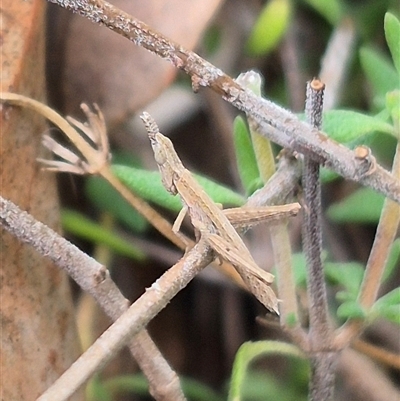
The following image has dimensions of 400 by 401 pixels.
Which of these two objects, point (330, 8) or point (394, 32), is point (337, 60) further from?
point (394, 32)

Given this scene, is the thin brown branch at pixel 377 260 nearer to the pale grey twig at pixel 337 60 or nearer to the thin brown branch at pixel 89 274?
the thin brown branch at pixel 89 274

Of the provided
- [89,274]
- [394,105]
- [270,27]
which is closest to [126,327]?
[89,274]

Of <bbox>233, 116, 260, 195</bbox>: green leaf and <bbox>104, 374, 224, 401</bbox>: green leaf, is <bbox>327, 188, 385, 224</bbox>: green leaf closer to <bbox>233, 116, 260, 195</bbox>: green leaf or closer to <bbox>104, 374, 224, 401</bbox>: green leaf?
<bbox>233, 116, 260, 195</bbox>: green leaf

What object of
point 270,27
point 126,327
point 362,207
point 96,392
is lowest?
point 96,392

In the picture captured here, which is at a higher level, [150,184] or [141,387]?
[150,184]

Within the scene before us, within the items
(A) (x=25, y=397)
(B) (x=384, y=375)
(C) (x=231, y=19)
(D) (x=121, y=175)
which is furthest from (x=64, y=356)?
(C) (x=231, y=19)
